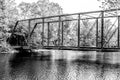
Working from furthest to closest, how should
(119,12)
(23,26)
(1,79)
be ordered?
(23,26) < (119,12) < (1,79)

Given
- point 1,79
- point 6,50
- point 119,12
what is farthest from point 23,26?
point 1,79

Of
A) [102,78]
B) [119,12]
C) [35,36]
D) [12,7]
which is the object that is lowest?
[102,78]

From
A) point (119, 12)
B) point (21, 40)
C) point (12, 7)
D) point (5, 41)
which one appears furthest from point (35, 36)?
point (119, 12)

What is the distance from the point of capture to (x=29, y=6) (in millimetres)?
54125

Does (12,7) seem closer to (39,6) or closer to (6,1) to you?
(6,1)

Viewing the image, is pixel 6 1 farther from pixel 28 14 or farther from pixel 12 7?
pixel 28 14

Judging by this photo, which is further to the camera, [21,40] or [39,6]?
[39,6]

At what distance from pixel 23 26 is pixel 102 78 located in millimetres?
22038

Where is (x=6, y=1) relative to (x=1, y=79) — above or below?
above

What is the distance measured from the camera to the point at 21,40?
3241 centimetres

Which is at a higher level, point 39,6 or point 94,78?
point 39,6

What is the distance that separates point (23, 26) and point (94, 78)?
71.9 ft

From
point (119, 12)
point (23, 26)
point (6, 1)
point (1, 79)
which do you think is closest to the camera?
point (1, 79)

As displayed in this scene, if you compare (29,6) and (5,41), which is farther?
(29,6)
